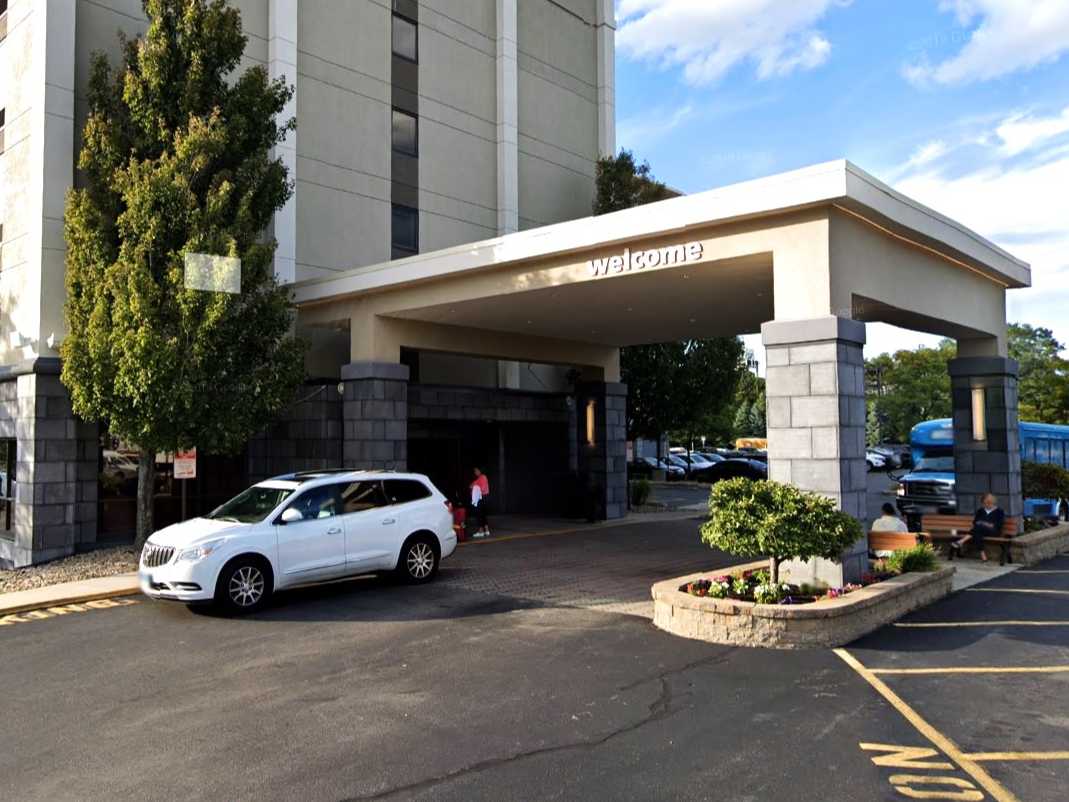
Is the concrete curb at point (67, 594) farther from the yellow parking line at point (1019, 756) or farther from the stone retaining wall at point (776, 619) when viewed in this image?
the yellow parking line at point (1019, 756)

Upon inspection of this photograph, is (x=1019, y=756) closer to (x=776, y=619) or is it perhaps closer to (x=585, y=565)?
(x=776, y=619)

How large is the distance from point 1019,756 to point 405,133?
2043cm

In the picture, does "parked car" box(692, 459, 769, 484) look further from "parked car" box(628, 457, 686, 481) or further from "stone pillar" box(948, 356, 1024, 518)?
"stone pillar" box(948, 356, 1024, 518)

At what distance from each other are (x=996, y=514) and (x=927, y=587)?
4.39 meters

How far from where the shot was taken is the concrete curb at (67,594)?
11523mm

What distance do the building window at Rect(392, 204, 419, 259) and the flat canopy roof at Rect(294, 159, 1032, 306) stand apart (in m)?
4.88

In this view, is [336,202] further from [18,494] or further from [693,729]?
[693,729]

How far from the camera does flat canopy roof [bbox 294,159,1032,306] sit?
10445mm

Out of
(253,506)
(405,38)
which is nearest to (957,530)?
(253,506)

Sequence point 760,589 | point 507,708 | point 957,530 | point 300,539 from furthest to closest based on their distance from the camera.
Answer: point 957,530 → point 300,539 → point 760,589 → point 507,708

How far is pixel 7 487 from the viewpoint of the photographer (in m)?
16.8

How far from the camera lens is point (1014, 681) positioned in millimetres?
7559

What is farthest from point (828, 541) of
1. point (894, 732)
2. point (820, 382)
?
point (894, 732)

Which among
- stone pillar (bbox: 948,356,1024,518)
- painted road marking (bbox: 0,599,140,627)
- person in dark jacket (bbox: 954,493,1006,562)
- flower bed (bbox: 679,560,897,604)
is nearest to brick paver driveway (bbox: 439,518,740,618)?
flower bed (bbox: 679,560,897,604)
